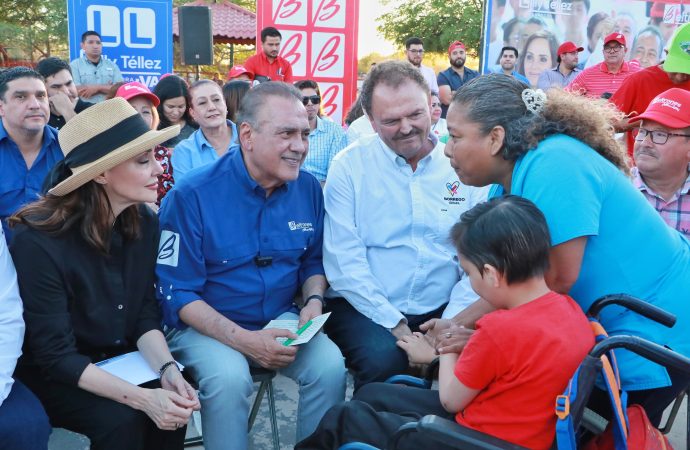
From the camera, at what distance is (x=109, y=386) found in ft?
7.25

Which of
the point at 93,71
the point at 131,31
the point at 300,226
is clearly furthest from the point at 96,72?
the point at 300,226

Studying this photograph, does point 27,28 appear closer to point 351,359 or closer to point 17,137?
point 17,137

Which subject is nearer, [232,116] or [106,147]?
[106,147]

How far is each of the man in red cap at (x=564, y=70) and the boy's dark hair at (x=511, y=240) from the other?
8.87 meters

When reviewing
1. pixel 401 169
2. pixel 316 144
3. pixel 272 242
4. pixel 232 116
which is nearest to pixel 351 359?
pixel 272 242

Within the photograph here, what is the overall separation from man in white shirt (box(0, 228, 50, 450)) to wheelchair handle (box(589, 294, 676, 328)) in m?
1.86

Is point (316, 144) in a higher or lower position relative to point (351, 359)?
higher

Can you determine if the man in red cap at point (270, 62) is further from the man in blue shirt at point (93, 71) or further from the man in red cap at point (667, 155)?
the man in red cap at point (667, 155)

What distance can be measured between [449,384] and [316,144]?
3862 millimetres

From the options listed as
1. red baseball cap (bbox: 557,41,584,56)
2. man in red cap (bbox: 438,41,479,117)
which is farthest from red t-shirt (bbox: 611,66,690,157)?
red baseball cap (bbox: 557,41,584,56)

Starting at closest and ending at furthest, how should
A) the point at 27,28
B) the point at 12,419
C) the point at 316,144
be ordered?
the point at 12,419 < the point at 316,144 < the point at 27,28

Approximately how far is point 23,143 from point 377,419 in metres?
2.95

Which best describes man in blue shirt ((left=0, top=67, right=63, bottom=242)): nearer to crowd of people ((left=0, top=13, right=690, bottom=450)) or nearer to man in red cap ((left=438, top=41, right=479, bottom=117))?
crowd of people ((left=0, top=13, right=690, bottom=450))

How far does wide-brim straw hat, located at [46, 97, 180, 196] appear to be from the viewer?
227 centimetres
